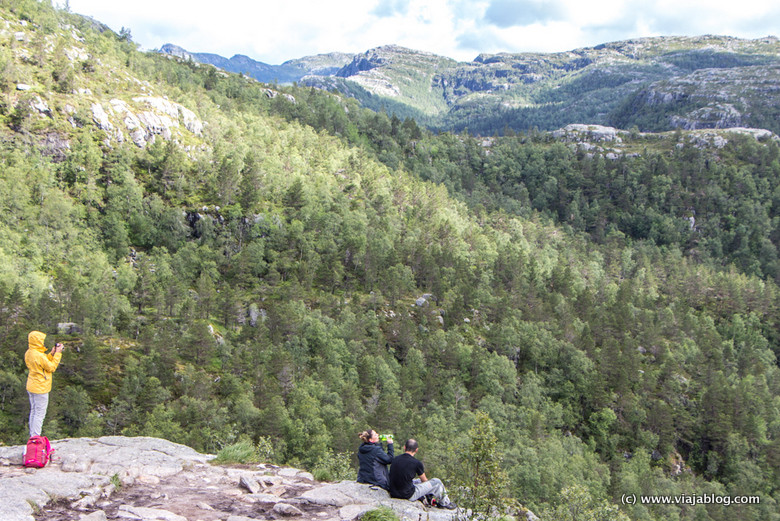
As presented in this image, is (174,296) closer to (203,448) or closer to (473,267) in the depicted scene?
(203,448)

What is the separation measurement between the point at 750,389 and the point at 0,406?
143281 millimetres

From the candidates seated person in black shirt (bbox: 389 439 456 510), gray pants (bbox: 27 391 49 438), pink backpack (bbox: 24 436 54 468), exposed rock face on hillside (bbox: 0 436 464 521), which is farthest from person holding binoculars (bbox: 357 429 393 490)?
gray pants (bbox: 27 391 49 438)

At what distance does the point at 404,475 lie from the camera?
56.5 ft

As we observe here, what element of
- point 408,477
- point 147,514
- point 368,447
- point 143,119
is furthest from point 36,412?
point 143,119

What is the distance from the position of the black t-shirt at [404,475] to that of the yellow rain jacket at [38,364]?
12.6m

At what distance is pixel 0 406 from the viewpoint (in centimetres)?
6153

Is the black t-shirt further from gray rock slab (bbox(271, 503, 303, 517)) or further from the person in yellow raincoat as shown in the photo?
the person in yellow raincoat

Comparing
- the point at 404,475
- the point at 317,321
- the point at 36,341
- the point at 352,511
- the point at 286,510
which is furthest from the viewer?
the point at 317,321

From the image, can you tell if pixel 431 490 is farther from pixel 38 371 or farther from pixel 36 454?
pixel 38 371

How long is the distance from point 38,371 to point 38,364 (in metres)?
0.25

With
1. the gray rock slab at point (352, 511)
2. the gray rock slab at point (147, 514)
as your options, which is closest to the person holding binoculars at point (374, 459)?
the gray rock slab at point (352, 511)

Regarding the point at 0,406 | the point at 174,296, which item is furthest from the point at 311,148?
the point at 0,406

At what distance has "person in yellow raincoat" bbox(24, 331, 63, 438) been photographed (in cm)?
1758

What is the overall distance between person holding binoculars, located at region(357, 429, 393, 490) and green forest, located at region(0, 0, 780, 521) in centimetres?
3899
